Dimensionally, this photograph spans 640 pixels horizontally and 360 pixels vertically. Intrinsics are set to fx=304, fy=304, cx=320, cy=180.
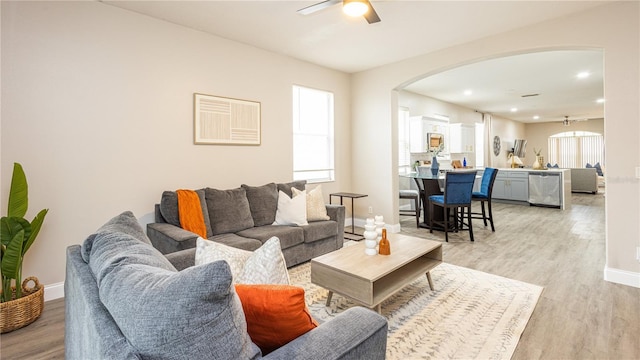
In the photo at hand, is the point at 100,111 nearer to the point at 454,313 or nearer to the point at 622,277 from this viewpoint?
the point at 454,313

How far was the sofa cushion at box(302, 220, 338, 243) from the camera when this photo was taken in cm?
347

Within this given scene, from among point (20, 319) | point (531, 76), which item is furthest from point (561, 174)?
point (20, 319)

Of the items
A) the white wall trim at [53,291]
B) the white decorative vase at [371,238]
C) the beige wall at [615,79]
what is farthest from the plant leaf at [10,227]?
the beige wall at [615,79]

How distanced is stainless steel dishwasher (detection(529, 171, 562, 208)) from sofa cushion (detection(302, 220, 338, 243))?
6.06 meters

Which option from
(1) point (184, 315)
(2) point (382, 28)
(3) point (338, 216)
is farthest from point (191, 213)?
(2) point (382, 28)

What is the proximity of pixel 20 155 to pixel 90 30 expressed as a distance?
128cm

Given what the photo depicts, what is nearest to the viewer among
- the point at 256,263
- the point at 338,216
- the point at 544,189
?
the point at 256,263

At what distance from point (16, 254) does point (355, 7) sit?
3.18m

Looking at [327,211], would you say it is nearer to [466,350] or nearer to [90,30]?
[466,350]

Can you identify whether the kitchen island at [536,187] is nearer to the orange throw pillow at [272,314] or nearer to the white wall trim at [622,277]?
the white wall trim at [622,277]

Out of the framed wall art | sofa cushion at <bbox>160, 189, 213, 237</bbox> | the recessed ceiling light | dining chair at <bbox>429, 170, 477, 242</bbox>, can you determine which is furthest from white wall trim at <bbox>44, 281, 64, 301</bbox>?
the recessed ceiling light

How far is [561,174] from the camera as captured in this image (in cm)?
679

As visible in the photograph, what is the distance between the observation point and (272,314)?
983 mm

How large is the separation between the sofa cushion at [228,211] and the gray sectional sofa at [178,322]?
2.13 m
